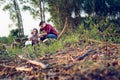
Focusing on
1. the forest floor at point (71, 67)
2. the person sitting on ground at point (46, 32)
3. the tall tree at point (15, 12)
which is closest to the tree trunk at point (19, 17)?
the tall tree at point (15, 12)

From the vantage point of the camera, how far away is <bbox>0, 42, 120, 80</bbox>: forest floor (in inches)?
235

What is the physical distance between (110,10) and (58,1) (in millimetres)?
3306

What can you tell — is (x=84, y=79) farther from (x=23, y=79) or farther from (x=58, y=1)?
(x=58, y=1)

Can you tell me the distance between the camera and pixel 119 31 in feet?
40.1

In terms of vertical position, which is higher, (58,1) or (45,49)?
(58,1)

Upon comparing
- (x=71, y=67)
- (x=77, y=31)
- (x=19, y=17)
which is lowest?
(x=71, y=67)

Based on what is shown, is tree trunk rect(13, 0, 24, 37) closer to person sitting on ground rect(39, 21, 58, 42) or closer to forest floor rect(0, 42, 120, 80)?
person sitting on ground rect(39, 21, 58, 42)

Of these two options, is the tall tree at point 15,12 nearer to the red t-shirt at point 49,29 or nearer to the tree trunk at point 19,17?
the tree trunk at point 19,17

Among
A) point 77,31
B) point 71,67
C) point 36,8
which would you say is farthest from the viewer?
point 36,8

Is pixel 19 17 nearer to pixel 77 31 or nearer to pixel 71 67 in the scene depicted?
pixel 77 31

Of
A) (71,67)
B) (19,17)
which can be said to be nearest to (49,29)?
(71,67)

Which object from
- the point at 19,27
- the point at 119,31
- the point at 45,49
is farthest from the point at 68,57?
the point at 19,27

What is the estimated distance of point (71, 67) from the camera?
6.73 metres

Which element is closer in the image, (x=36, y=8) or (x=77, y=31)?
(x=77, y=31)
